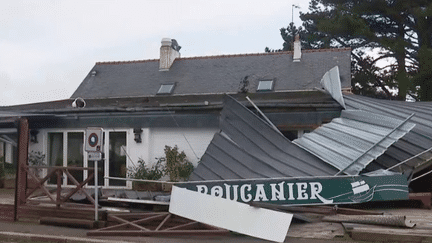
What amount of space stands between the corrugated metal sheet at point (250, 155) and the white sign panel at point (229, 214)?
0.56 m

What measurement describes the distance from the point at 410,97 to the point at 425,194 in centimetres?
1806

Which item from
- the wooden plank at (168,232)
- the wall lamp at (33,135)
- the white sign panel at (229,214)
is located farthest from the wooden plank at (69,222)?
the wall lamp at (33,135)

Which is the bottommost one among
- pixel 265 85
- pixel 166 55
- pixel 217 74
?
pixel 265 85

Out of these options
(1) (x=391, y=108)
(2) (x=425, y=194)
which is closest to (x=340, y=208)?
(2) (x=425, y=194)

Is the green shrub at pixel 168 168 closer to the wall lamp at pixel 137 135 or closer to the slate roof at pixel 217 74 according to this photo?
the wall lamp at pixel 137 135

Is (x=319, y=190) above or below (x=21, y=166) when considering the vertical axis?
below

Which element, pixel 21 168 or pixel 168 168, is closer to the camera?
pixel 21 168

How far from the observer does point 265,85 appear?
835 inches

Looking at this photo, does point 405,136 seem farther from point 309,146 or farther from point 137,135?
point 137,135

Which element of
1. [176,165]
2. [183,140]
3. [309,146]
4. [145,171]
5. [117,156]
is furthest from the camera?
[117,156]

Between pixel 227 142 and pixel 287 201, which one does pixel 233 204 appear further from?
pixel 227 142

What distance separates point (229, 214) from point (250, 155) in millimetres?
1454

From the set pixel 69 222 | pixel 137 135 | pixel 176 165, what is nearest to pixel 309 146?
pixel 176 165

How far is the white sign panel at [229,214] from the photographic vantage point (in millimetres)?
7219
